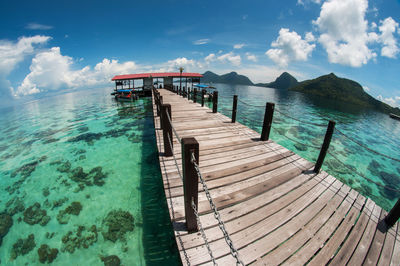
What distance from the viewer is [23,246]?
4.21 meters

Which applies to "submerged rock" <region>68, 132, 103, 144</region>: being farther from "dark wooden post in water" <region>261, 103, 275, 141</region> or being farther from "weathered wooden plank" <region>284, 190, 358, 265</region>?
"weathered wooden plank" <region>284, 190, 358, 265</region>

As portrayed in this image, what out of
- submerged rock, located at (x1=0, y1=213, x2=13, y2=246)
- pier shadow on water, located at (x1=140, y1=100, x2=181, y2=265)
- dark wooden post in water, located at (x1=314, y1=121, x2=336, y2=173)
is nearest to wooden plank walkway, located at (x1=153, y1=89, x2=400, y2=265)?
dark wooden post in water, located at (x1=314, y1=121, x2=336, y2=173)

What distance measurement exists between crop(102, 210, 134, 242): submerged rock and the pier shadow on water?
1.55 feet

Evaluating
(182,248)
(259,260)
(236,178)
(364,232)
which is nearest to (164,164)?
(236,178)

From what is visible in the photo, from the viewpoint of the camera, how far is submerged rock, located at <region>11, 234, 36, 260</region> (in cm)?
407

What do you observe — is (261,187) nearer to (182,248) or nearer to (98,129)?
(182,248)

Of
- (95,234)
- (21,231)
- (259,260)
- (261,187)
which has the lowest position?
(21,231)

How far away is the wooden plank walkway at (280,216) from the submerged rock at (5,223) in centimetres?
561

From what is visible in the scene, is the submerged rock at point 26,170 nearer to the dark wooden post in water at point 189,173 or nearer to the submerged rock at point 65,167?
the submerged rock at point 65,167

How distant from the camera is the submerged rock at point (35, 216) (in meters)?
4.90

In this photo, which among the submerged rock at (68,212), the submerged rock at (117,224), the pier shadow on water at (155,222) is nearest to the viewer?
the pier shadow on water at (155,222)

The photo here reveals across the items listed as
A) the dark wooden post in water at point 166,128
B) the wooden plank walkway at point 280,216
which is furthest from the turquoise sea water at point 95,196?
the dark wooden post in water at point 166,128

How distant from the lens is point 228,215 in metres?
2.65

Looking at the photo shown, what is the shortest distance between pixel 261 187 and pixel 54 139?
617 inches
